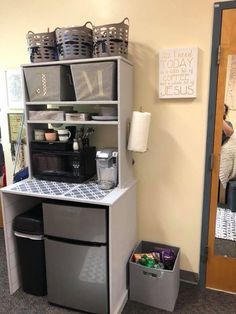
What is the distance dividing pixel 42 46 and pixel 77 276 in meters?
1.66

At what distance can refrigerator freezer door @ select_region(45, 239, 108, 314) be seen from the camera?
1.80 m

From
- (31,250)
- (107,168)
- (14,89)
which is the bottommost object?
(31,250)

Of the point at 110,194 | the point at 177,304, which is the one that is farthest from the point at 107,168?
the point at 177,304

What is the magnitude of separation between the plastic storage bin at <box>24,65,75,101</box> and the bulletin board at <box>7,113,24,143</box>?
2.17ft

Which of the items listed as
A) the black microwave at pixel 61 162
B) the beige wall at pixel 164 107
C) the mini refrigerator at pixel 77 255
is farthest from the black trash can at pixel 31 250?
the beige wall at pixel 164 107

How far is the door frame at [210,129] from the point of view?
5.99 feet

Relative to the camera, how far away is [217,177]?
2.04 m

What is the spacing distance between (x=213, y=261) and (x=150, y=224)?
570 mm

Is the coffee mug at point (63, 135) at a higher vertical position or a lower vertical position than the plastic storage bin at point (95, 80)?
lower

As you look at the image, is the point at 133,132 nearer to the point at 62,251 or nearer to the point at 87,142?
the point at 87,142

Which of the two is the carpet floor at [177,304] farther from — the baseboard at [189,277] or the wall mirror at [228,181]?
the wall mirror at [228,181]

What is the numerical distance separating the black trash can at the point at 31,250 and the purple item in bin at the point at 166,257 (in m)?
0.87

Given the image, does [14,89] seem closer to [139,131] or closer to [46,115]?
[46,115]

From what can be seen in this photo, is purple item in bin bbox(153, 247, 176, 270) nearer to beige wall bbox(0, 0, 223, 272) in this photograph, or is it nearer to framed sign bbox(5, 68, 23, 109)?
beige wall bbox(0, 0, 223, 272)
